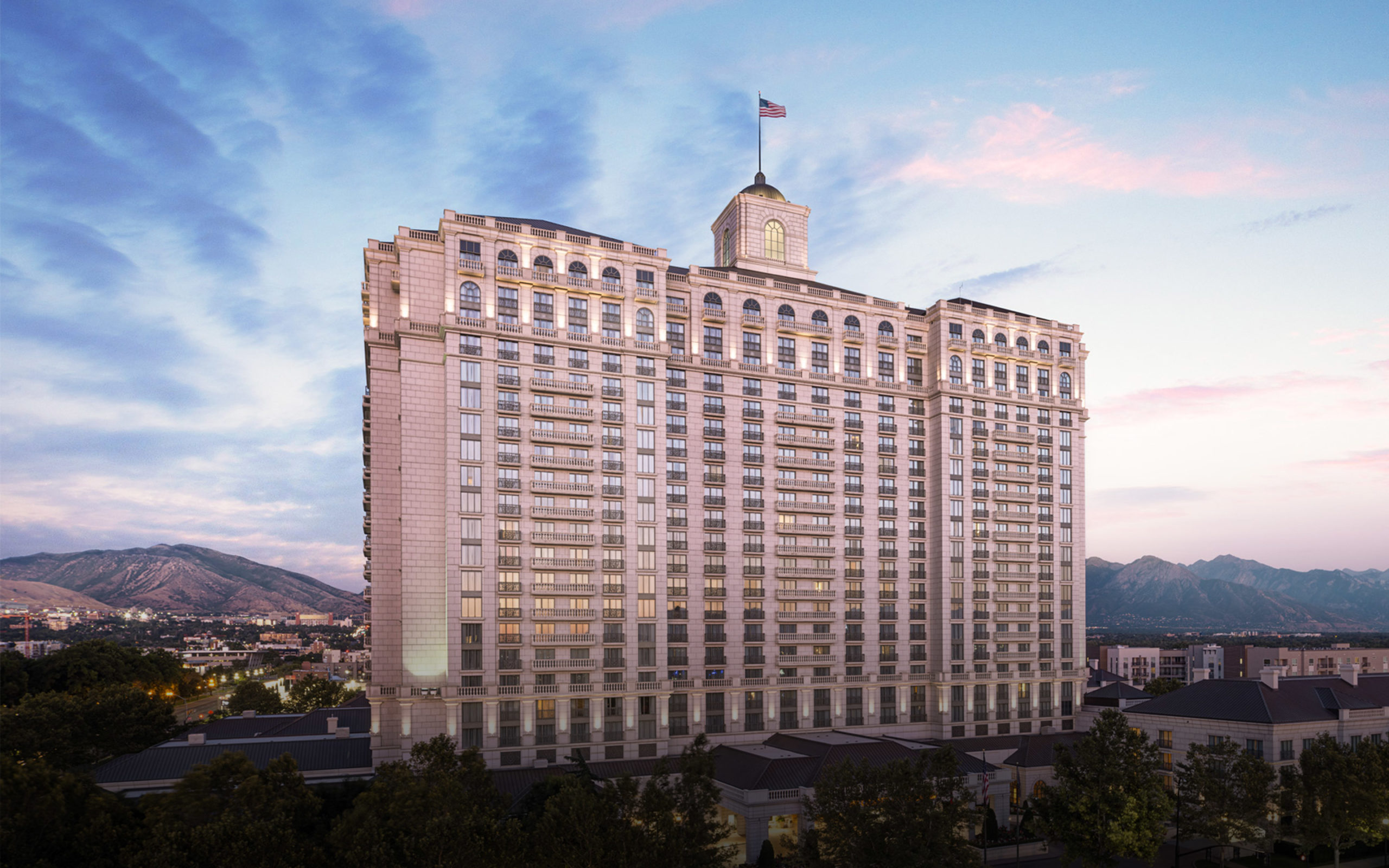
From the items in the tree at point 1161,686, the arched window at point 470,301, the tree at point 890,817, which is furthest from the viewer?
the tree at point 1161,686

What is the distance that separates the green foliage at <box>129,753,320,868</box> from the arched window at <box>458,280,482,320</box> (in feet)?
160

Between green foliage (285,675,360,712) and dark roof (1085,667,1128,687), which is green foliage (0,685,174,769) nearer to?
green foliage (285,675,360,712)

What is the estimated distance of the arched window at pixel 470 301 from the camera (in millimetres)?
90500

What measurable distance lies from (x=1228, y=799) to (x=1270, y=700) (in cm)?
2818

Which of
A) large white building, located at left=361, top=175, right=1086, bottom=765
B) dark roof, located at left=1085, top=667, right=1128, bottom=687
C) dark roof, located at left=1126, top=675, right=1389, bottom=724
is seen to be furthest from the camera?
dark roof, located at left=1085, top=667, right=1128, bottom=687

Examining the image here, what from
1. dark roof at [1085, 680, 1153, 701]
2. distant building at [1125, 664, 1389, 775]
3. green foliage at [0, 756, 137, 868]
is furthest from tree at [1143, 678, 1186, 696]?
green foliage at [0, 756, 137, 868]

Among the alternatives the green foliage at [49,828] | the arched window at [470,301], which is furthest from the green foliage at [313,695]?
Answer: the green foliage at [49,828]

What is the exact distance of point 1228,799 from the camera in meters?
74.1

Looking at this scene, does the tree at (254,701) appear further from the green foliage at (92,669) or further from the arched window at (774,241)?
the arched window at (774,241)

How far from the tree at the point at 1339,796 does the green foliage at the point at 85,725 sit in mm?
118768

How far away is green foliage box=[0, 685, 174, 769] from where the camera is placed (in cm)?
8756

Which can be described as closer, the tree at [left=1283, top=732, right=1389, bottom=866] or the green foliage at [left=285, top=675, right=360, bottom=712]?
the tree at [left=1283, top=732, right=1389, bottom=866]

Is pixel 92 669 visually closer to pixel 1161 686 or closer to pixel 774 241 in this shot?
pixel 774 241

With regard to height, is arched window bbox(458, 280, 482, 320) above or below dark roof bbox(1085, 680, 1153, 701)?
above
